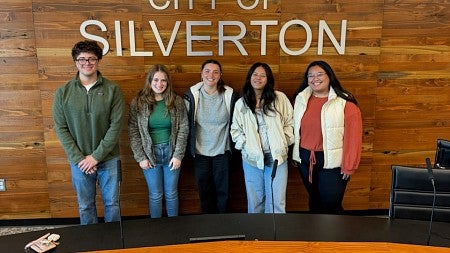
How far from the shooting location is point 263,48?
358 cm

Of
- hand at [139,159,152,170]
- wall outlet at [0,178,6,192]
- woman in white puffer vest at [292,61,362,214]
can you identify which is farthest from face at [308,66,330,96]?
wall outlet at [0,178,6,192]

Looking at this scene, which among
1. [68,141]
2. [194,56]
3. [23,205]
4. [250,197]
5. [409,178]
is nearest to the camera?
[409,178]

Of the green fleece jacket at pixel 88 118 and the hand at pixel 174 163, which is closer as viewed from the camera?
the green fleece jacket at pixel 88 118

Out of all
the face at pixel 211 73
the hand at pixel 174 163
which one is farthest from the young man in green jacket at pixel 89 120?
the face at pixel 211 73

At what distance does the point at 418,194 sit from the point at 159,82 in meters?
1.83

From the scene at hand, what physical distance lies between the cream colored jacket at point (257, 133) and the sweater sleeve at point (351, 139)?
0.40 meters

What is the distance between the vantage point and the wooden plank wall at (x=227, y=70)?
345cm

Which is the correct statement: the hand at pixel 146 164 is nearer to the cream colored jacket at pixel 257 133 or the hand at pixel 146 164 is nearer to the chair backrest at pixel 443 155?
→ the cream colored jacket at pixel 257 133

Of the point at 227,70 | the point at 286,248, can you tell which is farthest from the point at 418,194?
the point at 227,70

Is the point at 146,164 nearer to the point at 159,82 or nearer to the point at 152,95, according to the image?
the point at 152,95

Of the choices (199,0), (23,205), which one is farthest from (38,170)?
(199,0)

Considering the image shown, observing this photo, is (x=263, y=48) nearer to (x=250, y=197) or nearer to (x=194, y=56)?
(x=194, y=56)

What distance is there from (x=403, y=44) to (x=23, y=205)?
354 centimetres

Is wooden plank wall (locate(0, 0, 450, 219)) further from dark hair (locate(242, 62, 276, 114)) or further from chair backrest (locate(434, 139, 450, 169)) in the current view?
chair backrest (locate(434, 139, 450, 169))
